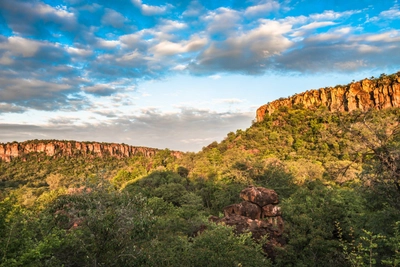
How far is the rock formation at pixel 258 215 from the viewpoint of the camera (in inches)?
890

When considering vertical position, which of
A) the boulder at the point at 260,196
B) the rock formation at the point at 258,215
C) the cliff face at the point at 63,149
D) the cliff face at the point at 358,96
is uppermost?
the cliff face at the point at 358,96

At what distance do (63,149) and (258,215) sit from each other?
13895 centimetres

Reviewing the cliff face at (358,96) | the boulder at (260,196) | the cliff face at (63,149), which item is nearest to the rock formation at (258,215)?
the boulder at (260,196)

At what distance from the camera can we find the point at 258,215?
27.4 meters

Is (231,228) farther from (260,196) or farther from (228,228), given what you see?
(260,196)

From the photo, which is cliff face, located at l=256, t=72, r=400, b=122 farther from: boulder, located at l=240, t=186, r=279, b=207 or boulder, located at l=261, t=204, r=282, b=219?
boulder, located at l=261, t=204, r=282, b=219

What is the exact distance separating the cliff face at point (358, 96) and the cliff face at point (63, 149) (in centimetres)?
6023

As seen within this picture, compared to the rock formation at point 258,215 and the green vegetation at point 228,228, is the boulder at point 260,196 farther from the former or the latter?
the green vegetation at point 228,228

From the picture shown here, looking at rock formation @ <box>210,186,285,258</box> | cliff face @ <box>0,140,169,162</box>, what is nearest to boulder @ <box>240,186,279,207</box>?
rock formation @ <box>210,186,285,258</box>

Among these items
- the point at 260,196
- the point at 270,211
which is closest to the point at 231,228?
the point at 270,211

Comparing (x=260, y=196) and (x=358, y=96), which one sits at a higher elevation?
(x=358, y=96)

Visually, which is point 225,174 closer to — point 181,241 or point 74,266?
point 181,241

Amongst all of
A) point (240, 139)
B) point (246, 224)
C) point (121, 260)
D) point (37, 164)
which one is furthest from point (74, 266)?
point (37, 164)

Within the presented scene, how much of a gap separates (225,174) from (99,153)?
11566 centimetres
